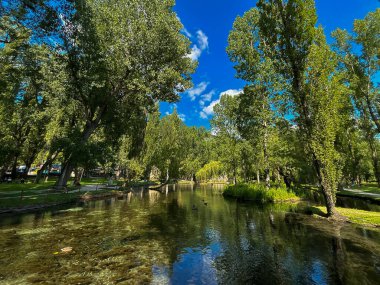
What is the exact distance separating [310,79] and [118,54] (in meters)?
21.8

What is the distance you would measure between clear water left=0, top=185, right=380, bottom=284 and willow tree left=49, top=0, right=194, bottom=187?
15871mm

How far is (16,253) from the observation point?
33.7 feet

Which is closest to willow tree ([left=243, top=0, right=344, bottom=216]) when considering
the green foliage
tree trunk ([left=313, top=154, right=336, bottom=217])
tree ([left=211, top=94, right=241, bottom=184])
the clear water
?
tree trunk ([left=313, top=154, right=336, bottom=217])

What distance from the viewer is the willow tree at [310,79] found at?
57.7 feet

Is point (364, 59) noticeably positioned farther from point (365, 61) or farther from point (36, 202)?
point (36, 202)

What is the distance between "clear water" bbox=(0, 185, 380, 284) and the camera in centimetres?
825

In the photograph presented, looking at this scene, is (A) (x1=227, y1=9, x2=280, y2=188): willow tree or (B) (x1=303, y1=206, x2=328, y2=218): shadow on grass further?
(A) (x1=227, y1=9, x2=280, y2=188): willow tree

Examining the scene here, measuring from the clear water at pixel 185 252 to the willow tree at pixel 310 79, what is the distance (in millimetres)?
5119

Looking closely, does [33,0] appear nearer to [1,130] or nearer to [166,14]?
[166,14]

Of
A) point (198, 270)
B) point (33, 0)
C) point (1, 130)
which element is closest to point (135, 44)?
point (33, 0)

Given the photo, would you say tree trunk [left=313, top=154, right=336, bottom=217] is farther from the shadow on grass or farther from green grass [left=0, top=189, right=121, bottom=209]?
green grass [left=0, top=189, right=121, bottom=209]

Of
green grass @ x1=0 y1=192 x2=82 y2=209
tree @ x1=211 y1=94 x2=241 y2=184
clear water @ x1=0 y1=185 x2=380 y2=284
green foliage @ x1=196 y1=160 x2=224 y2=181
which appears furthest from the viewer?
green foliage @ x1=196 y1=160 x2=224 y2=181

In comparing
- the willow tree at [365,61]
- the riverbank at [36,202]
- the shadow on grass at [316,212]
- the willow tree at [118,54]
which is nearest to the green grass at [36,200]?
the riverbank at [36,202]

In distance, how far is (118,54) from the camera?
1068 inches
